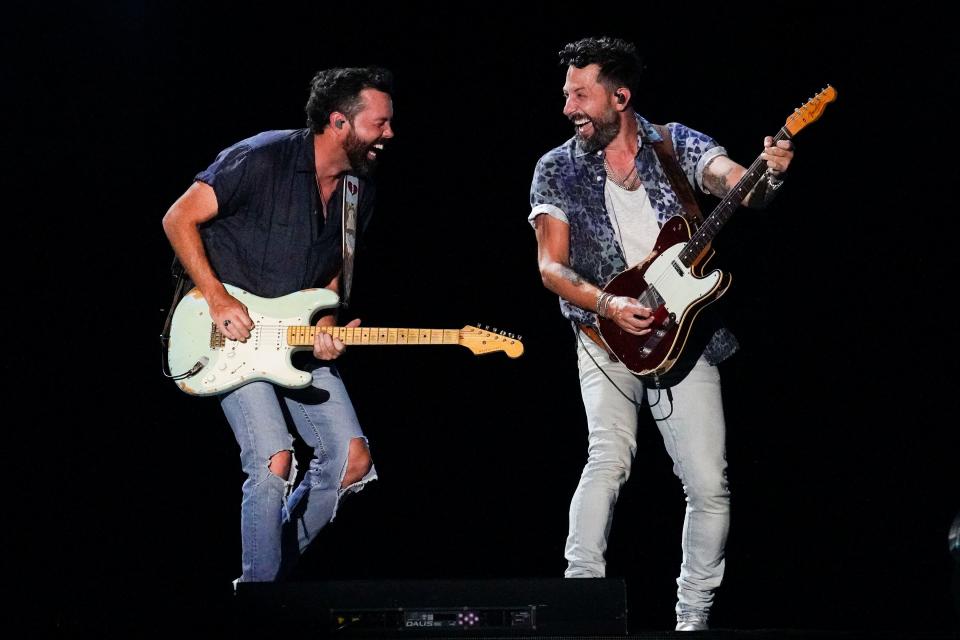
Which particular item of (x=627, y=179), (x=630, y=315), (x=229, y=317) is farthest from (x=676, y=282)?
(x=229, y=317)

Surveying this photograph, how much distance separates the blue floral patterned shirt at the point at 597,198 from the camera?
4.02 metres

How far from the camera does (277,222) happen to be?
4.04m

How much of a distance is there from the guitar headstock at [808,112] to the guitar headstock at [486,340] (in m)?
1.18

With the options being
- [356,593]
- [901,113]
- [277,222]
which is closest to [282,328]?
[277,222]

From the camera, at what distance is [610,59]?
408 cm

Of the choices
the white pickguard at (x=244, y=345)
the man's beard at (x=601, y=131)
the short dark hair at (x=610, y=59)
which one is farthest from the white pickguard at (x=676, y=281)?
the white pickguard at (x=244, y=345)

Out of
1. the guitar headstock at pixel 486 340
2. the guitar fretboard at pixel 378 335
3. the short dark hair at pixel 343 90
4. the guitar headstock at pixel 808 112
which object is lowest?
the guitar headstock at pixel 486 340

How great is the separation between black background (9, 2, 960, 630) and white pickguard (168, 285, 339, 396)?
97 cm

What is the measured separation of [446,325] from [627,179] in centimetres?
117

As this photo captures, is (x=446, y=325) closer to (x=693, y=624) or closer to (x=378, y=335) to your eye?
(x=378, y=335)

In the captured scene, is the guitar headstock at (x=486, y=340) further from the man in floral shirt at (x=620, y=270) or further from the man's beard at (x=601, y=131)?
the man's beard at (x=601, y=131)

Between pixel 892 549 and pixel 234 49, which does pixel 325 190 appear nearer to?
pixel 234 49

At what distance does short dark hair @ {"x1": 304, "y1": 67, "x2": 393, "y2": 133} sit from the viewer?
4.13 meters

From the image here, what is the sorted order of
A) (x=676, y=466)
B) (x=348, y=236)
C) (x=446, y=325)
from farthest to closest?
1. (x=446, y=325)
2. (x=348, y=236)
3. (x=676, y=466)
